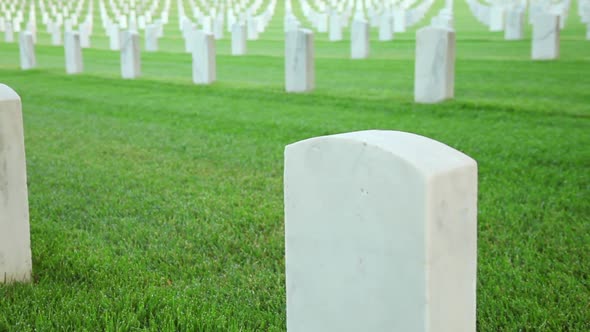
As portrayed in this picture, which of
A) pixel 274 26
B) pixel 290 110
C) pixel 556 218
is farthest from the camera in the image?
pixel 274 26

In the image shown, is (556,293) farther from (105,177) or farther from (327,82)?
(327,82)

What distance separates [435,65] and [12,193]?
7.07m

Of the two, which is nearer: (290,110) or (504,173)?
(504,173)

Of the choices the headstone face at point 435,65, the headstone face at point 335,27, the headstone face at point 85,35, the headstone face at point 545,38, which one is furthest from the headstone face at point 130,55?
the headstone face at point 85,35

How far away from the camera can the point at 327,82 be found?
1216 centimetres

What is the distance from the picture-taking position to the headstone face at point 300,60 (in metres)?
10.8

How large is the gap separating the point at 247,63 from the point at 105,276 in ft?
43.5

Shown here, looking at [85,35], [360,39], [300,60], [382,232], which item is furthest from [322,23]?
[382,232]

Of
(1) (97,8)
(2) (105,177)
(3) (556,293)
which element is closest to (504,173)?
(3) (556,293)

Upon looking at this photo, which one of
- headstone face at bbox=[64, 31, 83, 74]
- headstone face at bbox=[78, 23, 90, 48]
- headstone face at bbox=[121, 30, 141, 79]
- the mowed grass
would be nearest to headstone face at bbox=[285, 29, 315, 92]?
the mowed grass

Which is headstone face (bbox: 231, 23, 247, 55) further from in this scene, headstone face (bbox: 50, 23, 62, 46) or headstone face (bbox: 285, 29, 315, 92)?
headstone face (bbox: 50, 23, 62, 46)

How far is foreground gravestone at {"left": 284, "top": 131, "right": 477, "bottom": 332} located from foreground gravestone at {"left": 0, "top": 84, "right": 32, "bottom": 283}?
1.66 metres

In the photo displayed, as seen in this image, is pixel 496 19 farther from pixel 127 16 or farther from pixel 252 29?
pixel 127 16

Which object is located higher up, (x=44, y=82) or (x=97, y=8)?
(x=97, y=8)
